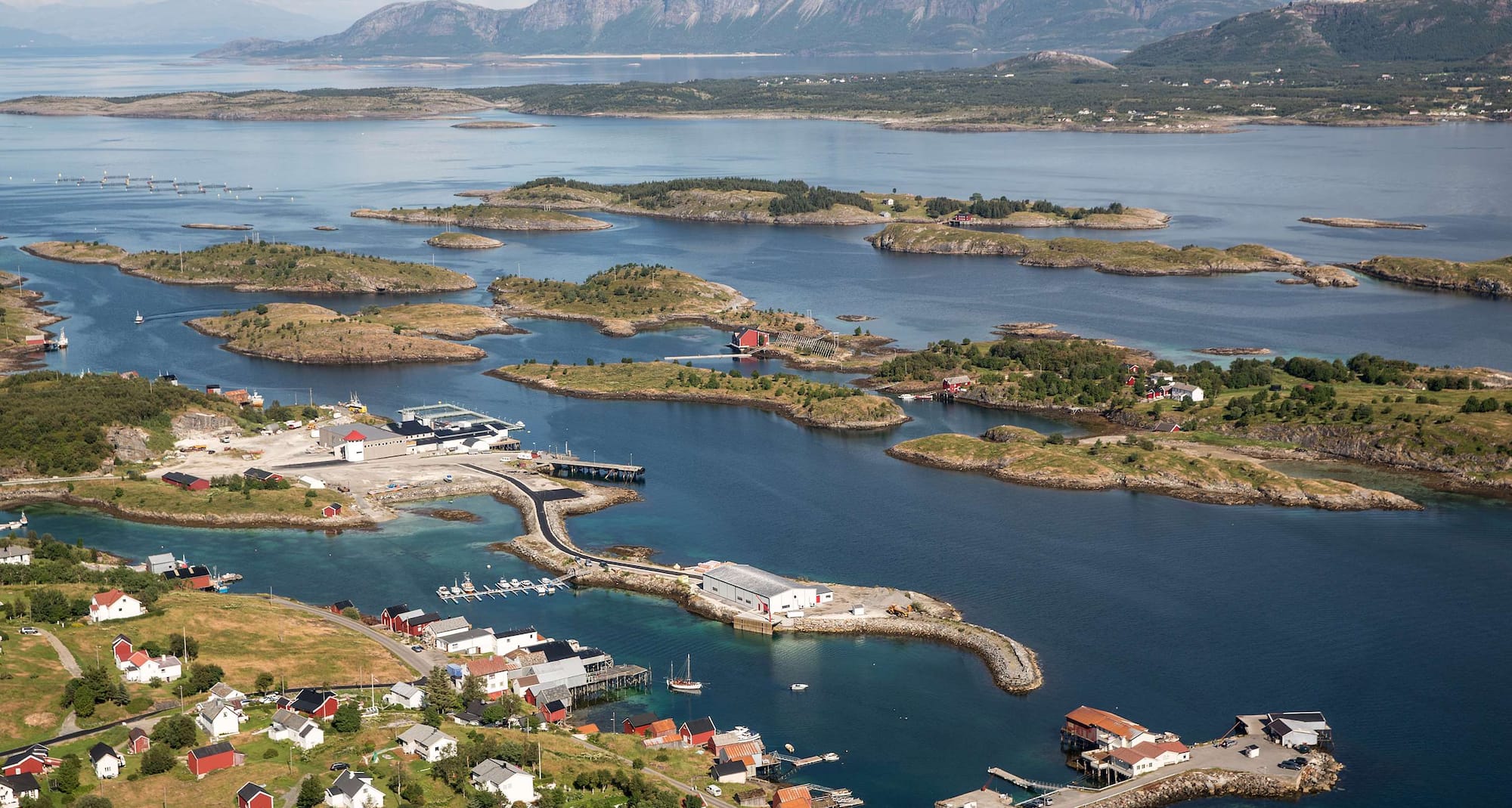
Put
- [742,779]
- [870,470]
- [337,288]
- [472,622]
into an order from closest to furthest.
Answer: [742,779], [472,622], [870,470], [337,288]

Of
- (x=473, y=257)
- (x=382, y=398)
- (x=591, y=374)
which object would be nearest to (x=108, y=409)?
(x=382, y=398)

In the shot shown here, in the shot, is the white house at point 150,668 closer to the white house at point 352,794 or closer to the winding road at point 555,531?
the white house at point 352,794

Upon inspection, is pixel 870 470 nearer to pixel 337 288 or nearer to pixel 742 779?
pixel 742 779

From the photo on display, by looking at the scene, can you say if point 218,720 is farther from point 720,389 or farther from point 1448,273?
point 1448,273

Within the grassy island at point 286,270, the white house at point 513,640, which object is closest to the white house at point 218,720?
the white house at point 513,640

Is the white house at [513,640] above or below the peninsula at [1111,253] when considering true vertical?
below

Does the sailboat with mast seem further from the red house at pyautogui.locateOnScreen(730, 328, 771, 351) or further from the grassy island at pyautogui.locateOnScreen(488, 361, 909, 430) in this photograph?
the red house at pyautogui.locateOnScreen(730, 328, 771, 351)

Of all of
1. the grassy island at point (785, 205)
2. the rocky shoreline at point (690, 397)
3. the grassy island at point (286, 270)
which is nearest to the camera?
the rocky shoreline at point (690, 397)
